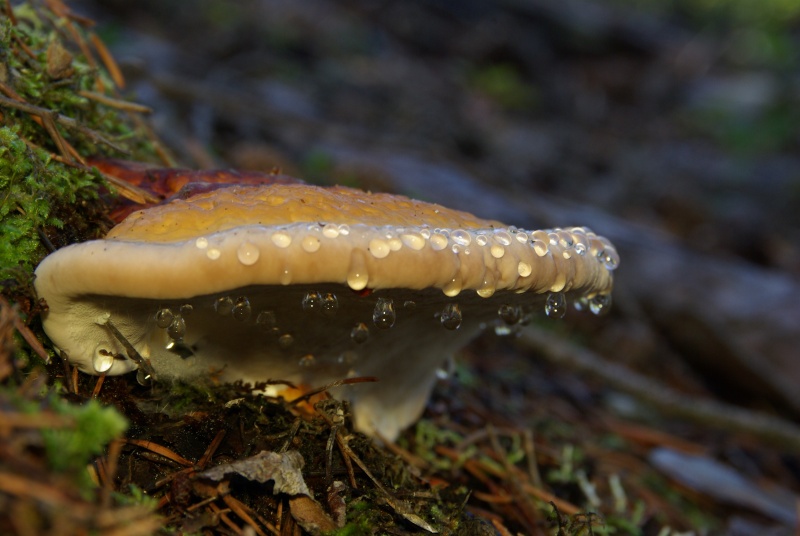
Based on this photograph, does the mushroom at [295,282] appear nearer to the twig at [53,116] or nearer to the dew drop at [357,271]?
the dew drop at [357,271]

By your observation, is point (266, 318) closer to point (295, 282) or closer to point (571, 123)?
point (295, 282)

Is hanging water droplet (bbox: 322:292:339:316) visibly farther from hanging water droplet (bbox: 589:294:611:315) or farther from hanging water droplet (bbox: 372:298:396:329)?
hanging water droplet (bbox: 589:294:611:315)

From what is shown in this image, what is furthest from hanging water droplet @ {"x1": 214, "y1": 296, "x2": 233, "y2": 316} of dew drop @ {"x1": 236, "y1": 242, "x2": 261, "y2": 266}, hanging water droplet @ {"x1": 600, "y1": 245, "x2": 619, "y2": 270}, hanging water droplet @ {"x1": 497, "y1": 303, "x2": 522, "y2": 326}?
hanging water droplet @ {"x1": 600, "y1": 245, "x2": 619, "y2": 270}

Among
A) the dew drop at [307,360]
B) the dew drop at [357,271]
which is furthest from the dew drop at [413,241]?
the dew drop at [307,360]

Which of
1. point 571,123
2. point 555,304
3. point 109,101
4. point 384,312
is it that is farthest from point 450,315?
point 571,123

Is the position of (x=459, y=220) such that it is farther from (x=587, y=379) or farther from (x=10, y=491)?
(x=587, y=379)

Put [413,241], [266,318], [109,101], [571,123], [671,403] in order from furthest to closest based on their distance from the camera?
[571,123], [671,403], [109,101], [266,318], [413,241]
